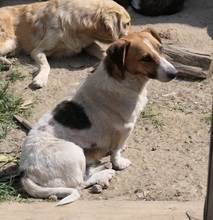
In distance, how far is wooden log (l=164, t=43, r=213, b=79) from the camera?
25.0 ft

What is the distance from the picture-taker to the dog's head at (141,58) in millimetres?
5281

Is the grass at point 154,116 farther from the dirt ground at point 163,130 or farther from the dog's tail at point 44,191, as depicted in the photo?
the dog's tail at point 44,191

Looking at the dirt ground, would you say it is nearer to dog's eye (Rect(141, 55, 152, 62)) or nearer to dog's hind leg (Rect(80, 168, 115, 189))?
dog's hind leg (Rect(80, 168, 115, 189))

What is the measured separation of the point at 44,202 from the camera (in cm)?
482

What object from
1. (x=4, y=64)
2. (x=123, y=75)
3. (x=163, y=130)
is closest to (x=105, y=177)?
(x=123, y=75)

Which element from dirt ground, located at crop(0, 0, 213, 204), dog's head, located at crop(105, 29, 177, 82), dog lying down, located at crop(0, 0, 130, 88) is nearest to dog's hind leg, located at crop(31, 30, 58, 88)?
dog lying down, located at crop(0, 0, 130, 88)

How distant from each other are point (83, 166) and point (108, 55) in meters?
1.09

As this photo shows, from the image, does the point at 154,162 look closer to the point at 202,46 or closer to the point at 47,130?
the point at 47,130

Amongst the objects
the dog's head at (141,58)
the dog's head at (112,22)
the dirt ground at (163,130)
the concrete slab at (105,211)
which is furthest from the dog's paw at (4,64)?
the concrete slab at (105,211)

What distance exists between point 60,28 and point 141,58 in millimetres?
3180

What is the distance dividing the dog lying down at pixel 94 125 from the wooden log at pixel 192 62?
2087mm

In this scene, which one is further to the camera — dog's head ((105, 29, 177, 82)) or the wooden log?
the wooden log

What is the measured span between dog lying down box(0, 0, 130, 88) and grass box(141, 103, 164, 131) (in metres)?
1.62

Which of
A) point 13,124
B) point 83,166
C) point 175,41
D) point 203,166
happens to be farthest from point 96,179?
point 175,41
